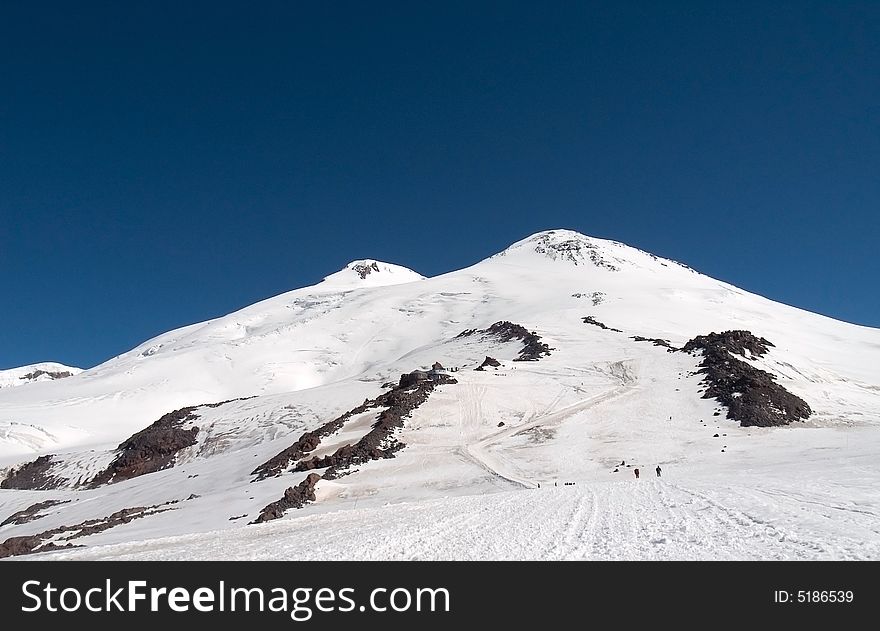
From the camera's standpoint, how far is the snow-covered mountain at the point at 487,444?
30.1ft

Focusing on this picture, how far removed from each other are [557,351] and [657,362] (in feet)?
27.9

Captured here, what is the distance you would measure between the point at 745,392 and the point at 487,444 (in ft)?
49.6

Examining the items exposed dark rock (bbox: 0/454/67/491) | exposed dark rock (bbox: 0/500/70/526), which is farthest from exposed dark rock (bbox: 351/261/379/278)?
exposed dark rock (bbox: 0/500/70/526)

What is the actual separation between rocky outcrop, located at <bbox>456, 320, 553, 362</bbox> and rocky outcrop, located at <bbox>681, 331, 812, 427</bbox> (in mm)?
12172

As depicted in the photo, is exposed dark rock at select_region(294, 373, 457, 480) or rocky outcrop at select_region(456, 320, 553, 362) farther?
rocky outcrop at select_region(456, 320, 553, 362)

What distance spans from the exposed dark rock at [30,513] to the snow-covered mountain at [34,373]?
354ft

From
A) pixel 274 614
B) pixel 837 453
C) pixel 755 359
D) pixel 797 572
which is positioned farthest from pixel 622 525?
pixel 755 359

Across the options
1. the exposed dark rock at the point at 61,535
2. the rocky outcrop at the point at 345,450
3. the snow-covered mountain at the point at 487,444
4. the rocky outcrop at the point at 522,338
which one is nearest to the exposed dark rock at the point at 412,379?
the snow-covered mountain at the point at 487,444

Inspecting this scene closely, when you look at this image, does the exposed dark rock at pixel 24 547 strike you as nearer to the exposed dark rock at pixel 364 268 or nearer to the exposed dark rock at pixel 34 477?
the exposed dark rock at pixel 34 477

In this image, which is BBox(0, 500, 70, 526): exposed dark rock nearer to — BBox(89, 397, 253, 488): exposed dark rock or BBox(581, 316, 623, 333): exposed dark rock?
BBox(89, 397, 253, 488): exposed dark rock

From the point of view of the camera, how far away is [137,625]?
562 cm

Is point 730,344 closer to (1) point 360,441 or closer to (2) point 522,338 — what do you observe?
(2) point 522,338

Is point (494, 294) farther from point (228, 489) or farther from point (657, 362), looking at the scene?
point (228, 489)

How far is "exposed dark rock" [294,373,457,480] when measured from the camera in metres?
21.2
